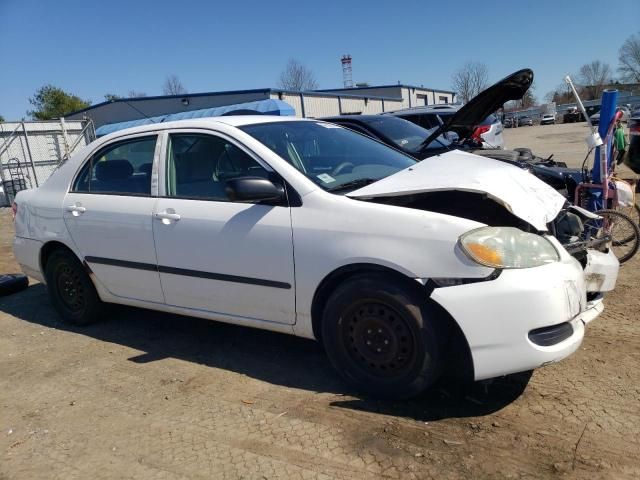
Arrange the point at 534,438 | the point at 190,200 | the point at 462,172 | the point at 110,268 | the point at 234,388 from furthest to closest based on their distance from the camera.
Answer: the point at 110,268 → the point at 190,200 → the point at 234,388 → the point at 462,172 → the point at 534,438

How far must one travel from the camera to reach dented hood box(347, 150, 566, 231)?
9.49 ft

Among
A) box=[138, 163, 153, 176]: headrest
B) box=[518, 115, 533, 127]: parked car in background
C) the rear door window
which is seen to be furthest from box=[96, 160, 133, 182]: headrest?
box=[518, 115, 533, 127]: parked car in background

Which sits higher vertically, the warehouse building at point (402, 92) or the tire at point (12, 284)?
the warehouse building at point (402, 92)

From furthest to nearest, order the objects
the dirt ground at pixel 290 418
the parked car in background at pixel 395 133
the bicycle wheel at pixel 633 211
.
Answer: the parked car in background at pixel 395 133 → the bicycle wheel at pixel 633 211 → the dirt ground at pixel 290 418

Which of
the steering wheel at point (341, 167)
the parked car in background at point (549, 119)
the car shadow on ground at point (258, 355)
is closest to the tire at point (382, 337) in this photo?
the car shadow on ground at point (258, 355)

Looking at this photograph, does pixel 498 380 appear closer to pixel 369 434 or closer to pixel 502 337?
pixel 502 337

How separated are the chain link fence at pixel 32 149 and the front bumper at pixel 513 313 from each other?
53.3 ft

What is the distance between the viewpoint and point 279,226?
3.19m

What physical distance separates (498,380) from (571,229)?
4.02 feet

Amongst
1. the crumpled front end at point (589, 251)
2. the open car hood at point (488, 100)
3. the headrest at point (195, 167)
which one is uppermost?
the open car hood at point (488, 100)

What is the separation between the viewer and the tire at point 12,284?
5.96 metres

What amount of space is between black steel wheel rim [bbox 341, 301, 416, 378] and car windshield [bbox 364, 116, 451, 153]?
431cm

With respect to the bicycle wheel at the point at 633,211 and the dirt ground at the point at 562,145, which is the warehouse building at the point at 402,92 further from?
the bicycle wheel at the point at 633,211

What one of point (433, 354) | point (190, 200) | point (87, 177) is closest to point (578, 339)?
point (433, 354)
